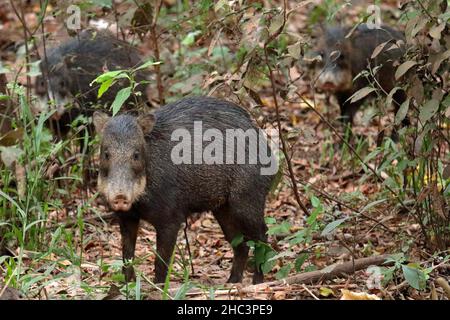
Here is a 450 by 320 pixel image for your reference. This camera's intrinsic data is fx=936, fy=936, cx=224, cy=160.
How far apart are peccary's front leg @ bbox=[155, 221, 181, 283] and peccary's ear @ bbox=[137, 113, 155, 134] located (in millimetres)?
592

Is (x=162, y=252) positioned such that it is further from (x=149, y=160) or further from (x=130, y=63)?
(x=130, y=63)

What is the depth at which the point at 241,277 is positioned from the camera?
6078 mm

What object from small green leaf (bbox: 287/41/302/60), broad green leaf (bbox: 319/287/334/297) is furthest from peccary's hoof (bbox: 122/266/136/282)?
small green leaf (bbox: 287/41/302/60)

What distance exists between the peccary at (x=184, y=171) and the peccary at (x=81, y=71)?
221cm

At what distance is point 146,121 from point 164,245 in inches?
29.7

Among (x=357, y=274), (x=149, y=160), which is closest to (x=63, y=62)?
(x=149, y=160)

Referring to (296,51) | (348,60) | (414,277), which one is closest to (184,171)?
(296,51)

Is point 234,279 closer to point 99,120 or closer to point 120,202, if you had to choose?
point 120,202

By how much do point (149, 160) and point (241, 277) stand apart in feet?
3.39

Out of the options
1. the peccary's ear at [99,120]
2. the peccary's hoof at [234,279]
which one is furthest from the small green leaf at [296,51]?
the peccary's hoof at [234,279]

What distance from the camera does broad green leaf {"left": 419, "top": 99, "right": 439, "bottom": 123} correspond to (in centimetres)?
518

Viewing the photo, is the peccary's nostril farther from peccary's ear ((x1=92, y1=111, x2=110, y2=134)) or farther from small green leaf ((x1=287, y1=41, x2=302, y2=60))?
small green leaf ((x1=287, y1=41, x2=302, y2=60))

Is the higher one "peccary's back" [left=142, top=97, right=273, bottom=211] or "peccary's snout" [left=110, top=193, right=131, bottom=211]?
"peccary's back" [left=142, top=97, right=273, bottom=211]
